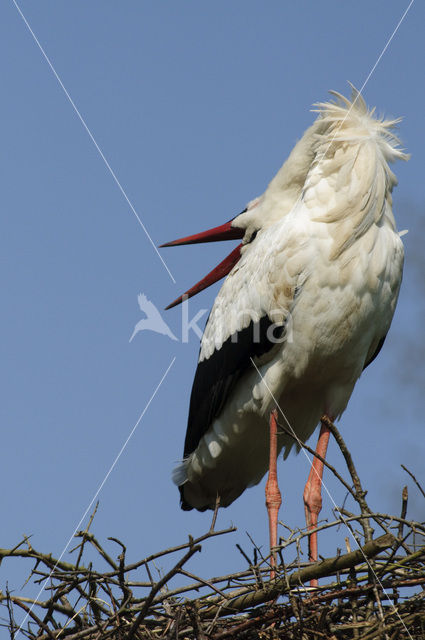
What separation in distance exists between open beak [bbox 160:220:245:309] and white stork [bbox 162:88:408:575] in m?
0.29

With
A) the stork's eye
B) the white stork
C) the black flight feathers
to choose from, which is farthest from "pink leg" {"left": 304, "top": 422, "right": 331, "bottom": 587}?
the stork's eye

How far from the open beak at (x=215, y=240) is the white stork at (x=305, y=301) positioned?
288mm

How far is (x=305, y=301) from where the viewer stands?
5824mm

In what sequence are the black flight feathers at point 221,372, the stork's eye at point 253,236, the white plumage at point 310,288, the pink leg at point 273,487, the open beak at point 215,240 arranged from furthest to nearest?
1. the open beak at point 215,240
2. the stork's eye at point 253,236
3. the pink leg at point 273,487
4. the black flight feathers at point 221,372
5. the white plumage at point 310,288

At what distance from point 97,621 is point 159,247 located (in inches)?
119

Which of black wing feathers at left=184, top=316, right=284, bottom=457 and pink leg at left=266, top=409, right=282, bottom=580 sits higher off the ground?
black wing feathers at left=184, top=316, right=284, bottom=457

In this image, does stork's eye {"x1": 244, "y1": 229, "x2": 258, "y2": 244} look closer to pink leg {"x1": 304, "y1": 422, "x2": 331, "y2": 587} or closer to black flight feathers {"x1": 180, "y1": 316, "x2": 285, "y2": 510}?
black flight feathers {"x1": 180, "y1": 316, "x2": 285, "y2": 510}

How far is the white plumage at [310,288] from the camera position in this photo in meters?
5.81

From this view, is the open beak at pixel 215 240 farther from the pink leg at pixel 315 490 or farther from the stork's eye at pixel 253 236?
the pink leg at pixel 315 490

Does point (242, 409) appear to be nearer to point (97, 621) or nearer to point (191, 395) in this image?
point (191, 395)

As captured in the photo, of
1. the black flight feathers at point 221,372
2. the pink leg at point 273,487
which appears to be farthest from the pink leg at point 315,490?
the black flight feathers at point 221,372

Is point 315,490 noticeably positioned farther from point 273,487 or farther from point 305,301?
point 305,301

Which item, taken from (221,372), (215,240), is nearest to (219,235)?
(215,240)

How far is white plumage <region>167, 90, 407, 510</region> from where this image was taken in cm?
581
